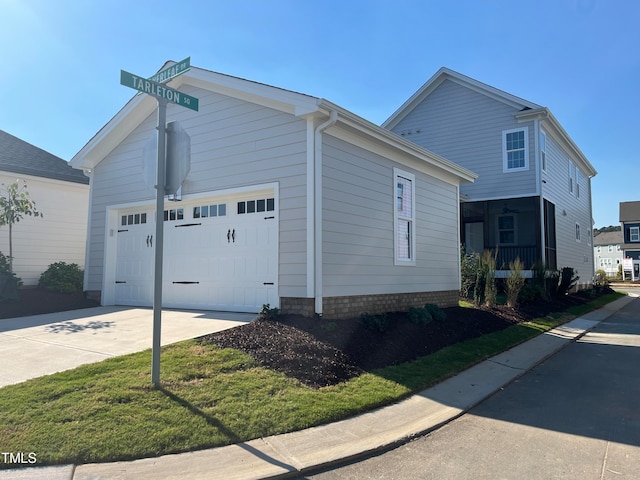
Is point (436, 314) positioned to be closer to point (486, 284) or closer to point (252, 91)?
point (486, 284)

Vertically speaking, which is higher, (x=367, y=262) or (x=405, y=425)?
(x=367, y=262)

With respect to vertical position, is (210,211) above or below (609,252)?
below

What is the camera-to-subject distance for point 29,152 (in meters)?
15.4

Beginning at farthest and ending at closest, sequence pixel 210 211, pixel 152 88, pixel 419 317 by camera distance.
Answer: pixel 210 211
pixel 419 317
pixel 152 88

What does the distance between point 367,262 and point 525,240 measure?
562 inches

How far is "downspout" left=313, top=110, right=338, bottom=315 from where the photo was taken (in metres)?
7.95

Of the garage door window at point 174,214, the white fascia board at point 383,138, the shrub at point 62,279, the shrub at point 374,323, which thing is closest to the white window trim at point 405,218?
the white fascia board at point 383,138

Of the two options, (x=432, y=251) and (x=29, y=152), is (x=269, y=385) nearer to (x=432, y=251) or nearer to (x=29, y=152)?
(x=432, y=251)

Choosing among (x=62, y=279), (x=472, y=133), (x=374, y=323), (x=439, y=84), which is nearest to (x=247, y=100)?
(x=374, y=323)

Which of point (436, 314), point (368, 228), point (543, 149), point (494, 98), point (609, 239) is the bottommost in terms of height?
point (436, 314)

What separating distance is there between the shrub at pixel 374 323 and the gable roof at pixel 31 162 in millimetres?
10214

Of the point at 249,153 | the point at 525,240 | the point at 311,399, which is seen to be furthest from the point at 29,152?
the point at 525,240

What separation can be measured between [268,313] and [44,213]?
9.86 m

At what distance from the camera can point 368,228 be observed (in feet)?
30.6
